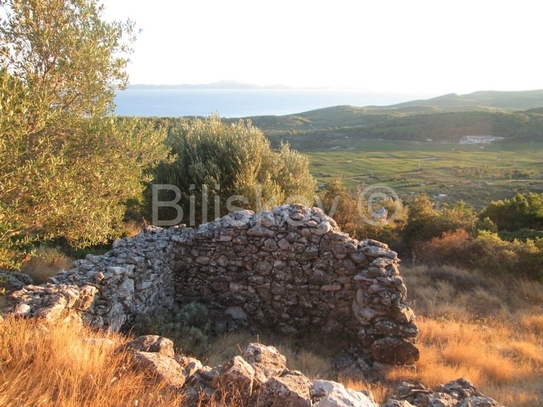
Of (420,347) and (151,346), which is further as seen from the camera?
(420,347)

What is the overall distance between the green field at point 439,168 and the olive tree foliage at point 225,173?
17.4 meters

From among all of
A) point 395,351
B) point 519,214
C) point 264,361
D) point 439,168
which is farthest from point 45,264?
point 439,168

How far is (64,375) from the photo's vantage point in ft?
11.9

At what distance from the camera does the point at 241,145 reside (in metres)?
12.5

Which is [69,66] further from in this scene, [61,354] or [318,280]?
[318,280]

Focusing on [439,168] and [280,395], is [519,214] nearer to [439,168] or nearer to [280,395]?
[280,395]

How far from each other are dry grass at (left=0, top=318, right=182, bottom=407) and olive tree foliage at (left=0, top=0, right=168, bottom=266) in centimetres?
122

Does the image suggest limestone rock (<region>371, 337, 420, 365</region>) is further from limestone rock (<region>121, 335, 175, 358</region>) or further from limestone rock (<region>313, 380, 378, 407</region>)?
limestone rock (<region>121, 335, 175, 358</region>)

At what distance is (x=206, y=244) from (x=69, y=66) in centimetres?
428

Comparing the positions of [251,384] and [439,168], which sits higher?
[251,384]

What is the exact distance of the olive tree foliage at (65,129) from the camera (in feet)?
15.4

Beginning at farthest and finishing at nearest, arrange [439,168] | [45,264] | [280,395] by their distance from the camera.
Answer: [439,168], [45,264], [280,395]

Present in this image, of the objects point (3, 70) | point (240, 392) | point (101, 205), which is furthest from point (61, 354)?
point (3, 70)

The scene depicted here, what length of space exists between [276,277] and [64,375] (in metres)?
4.98
